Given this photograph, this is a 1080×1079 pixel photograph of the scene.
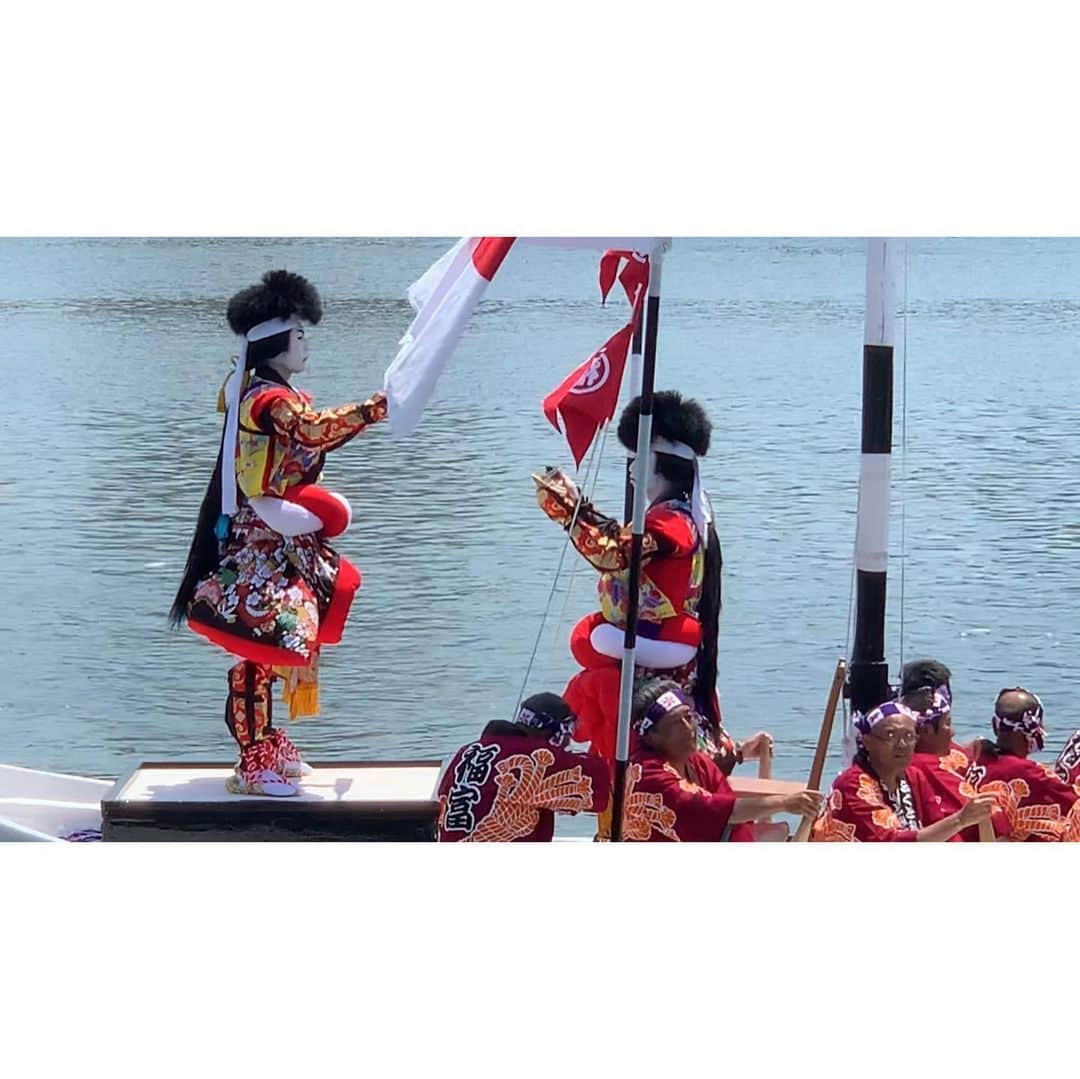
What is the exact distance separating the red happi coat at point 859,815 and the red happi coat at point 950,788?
3.1 inches

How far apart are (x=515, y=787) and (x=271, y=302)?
1185 mm

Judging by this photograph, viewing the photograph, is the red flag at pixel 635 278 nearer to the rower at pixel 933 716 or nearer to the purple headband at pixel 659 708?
the purple headband at pixel 659 708

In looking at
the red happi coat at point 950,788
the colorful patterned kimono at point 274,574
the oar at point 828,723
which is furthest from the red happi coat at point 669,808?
the colorful patterned kimono at point 274,574

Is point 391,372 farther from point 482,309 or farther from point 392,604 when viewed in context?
point 482,309

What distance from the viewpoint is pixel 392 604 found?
7219mm

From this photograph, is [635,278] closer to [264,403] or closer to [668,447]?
[668,447]

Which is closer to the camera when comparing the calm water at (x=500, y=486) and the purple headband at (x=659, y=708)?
the purple headband at (x=659, y=708)

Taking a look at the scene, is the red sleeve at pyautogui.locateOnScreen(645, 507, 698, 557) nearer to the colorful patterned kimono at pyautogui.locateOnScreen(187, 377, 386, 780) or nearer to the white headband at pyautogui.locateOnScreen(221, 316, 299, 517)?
the colorful patterned kimono at pyautogui.locateOnScreen(187, 377, 386, 780)

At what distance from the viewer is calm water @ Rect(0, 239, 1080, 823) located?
645 centimetres

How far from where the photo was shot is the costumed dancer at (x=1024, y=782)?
13.4 feet

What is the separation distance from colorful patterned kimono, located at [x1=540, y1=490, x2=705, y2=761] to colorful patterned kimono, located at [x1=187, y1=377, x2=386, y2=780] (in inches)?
20.6

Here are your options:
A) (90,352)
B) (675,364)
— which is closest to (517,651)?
(675,364)

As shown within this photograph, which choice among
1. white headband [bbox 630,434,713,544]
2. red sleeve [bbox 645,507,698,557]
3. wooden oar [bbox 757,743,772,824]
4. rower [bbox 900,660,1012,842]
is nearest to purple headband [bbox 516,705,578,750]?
red sleeve [bbox 645,507,698,557]

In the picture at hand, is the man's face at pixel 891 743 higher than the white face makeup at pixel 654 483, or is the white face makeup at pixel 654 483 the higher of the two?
the white face makeup at pixel 654 483
